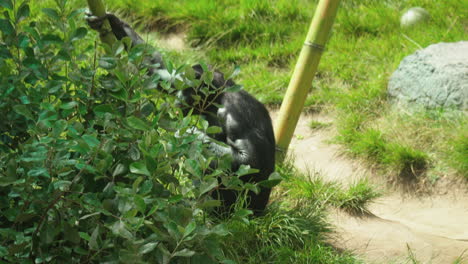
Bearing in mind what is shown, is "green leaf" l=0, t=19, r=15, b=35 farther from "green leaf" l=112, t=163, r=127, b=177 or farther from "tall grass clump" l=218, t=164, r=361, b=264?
"tall grass clump" l=218, t=164, r=361, b=264

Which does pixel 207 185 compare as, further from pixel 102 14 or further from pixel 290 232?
pixel 290 232

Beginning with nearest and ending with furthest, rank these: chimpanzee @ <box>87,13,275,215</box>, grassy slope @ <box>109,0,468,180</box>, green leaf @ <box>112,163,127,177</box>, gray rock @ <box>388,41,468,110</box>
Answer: green leaf @ <box>112,163,127,177</box>, chimpanzee @ <box>87,13,275,215</box>, grassy slope @ <box>109,0,468,180</box>, gray rock @ <box>388,41,468,110</box>

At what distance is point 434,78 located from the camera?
5.82 m

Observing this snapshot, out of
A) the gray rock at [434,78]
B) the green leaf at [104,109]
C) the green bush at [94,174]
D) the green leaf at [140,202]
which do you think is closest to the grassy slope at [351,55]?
the gray rock at [434,78]

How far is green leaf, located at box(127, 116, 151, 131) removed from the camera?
2168mm

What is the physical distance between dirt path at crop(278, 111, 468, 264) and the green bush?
1922 mm

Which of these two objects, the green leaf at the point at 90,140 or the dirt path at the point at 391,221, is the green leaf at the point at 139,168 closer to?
the green leaf at the point at 90,140

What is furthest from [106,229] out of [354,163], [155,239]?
[354,163]

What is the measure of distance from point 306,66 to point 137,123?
2416 mm

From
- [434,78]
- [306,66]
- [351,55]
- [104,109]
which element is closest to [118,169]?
[104,109]

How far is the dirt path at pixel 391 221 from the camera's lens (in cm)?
402

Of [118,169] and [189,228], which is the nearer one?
[189,228]

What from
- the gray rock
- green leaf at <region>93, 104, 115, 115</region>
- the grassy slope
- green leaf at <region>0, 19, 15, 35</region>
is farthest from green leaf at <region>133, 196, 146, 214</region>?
the gray rock

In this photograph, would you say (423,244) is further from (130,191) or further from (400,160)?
(130,191)
